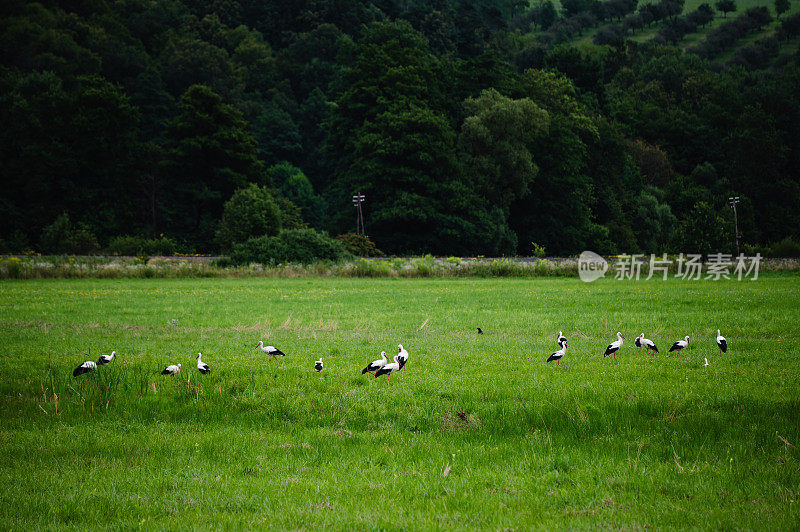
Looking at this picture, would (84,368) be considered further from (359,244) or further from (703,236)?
(703,236)

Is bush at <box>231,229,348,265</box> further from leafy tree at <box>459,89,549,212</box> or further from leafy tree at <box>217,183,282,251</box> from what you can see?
leafy tree at <box>459,89,549,212</box>

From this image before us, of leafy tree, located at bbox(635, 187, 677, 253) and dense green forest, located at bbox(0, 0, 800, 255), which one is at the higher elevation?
dense green forest, located at bbox(0, 0, 800, 255)

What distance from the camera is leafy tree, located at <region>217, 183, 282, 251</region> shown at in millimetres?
66625

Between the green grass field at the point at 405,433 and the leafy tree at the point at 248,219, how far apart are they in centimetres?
4841

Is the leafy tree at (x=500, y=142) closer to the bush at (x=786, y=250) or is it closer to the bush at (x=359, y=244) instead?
the bush at (x=359, y=244)

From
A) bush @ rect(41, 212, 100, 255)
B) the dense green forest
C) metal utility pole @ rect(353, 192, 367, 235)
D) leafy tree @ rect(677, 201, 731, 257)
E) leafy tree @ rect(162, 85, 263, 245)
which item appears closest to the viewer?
leafy tree @ rect(677, 201, 731, 257)

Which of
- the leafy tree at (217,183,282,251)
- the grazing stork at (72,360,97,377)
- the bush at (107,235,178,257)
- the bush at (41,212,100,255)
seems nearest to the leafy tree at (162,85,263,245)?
the bush at (107,235,178,257)

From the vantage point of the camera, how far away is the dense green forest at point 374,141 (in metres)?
82.3

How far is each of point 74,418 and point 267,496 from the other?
5.69 meters

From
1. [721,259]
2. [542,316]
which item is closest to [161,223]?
[721,259]

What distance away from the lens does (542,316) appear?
22234 mm

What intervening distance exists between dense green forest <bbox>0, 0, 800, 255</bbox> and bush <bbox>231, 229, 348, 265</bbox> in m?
1.32

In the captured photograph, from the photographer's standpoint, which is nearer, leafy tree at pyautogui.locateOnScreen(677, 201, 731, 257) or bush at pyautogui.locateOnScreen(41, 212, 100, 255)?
leafy tree at pyautogui.locateOnScreen(677, 201, 731, 257)

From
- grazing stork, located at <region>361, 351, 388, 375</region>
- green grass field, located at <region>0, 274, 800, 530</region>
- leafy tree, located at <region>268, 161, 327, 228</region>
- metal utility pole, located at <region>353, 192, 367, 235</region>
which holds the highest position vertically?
leafy tree, located at <region>268, 161, 327, 228</region>
